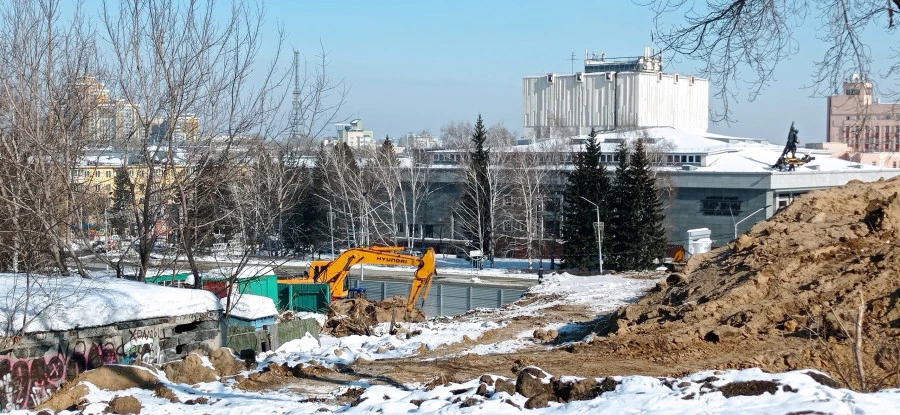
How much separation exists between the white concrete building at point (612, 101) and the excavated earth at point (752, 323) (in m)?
51.9

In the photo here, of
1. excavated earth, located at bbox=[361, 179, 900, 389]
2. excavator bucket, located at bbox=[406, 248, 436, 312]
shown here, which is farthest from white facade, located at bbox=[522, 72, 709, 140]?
excavated earth, located at bbox=[361, 179, 900, 389]

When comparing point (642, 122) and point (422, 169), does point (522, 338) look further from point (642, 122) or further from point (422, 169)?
point (642, 122)

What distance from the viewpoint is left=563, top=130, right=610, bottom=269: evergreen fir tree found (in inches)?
1663

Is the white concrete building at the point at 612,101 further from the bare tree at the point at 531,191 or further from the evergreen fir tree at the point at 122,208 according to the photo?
the evergreen fir tree at the point at 122,208

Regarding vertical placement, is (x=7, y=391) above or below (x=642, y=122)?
below

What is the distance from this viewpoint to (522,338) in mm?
16406

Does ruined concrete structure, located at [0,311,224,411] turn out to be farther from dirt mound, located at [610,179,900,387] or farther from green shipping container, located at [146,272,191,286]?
dirt mound, located at [610,179,900,387]

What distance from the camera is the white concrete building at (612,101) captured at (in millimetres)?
70312

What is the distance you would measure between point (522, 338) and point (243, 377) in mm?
6311

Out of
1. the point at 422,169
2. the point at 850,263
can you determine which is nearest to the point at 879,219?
the point at 850,263

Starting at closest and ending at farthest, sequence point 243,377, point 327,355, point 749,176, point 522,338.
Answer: point 243,377, point 327,355, point 522,338, point 749,176

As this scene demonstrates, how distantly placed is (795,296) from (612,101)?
193 ft

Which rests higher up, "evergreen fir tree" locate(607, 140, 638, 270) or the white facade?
the white facade

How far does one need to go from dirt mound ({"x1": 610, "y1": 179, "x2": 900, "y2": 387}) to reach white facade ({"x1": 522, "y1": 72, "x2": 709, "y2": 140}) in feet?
170
